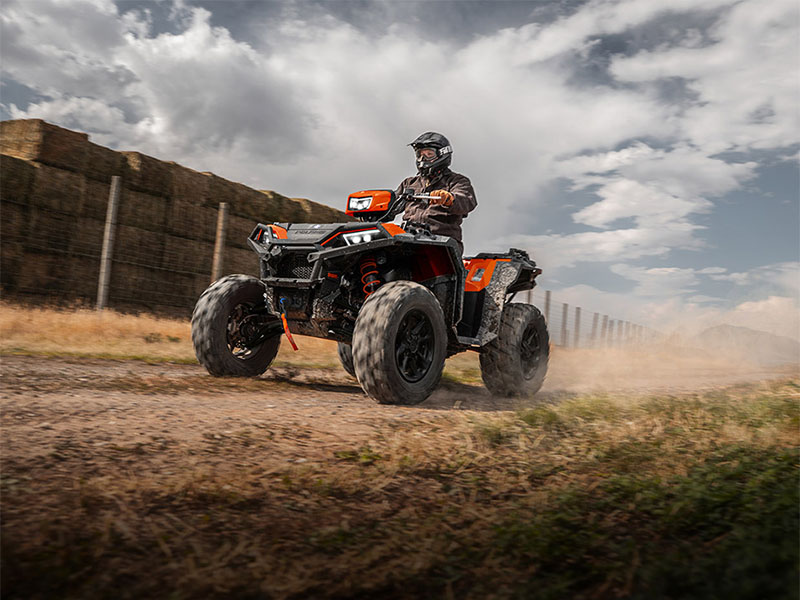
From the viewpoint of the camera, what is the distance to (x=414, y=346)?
4.72m

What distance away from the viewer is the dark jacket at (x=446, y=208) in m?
5.71

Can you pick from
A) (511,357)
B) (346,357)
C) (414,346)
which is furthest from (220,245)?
(414,346)

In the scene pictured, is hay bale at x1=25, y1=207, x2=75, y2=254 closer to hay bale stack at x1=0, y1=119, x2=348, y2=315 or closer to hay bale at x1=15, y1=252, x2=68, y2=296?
hay bale stack at x1=0, y1=119, x2=348, y2=315

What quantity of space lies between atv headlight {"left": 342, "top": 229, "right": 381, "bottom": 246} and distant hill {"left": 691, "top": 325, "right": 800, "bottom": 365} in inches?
952

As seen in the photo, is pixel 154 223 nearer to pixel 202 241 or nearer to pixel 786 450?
pixel 202 241

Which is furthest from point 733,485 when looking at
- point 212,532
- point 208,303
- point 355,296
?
point 208,303

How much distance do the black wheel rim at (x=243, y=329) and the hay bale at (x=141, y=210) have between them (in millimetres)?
7128

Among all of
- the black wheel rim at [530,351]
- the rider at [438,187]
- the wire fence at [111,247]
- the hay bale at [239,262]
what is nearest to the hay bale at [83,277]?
the wire fence at [111,247]

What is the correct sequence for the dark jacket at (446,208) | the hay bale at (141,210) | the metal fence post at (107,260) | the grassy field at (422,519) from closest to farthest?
Result: the grassy field at (422,519)
the dark jacket at (446,208)
the metal fence post at (107,260)
the hay bale at (141,210)

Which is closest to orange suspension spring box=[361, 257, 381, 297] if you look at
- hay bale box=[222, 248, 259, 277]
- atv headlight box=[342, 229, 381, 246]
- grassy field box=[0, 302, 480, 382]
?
atv headlight box=[342, 229, 381, 246]

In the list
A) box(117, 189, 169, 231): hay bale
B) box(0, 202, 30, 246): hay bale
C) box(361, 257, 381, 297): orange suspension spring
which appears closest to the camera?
box(361, 257, 381, 297): orange suspension spring

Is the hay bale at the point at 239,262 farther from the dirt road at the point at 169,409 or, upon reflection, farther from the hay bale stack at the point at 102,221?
the dirt road at the point at 169,409

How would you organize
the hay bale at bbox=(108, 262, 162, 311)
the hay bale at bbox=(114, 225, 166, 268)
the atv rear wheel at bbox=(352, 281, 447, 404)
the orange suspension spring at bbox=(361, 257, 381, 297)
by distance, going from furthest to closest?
the hay bale at bbox=(114, 225, 166, 268), the hay bale at bbox=(108, 262, 162, 311), the orange suspension spring at bbox=(361, 257, 381, 297), the atv rear wheel at bbox=(352, 281, 447, 404)

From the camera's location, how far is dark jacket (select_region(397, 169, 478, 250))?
571 cm
